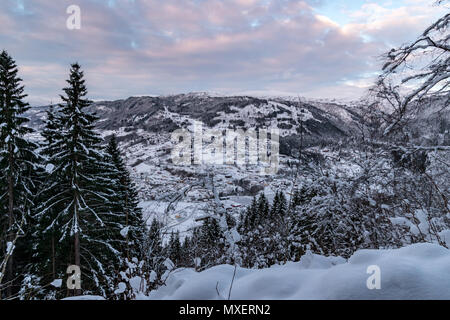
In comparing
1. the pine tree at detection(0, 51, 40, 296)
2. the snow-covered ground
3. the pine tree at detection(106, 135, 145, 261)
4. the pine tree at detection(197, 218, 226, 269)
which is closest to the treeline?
the pine tree at detection(0, 51, 40, 296)

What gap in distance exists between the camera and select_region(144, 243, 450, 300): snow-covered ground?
55.7 inches

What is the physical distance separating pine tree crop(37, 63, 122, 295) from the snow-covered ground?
10798mm

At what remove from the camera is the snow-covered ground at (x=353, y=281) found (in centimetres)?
141

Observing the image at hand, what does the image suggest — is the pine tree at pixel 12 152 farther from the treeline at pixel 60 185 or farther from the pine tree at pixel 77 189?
the pine tree at pixel 77 189

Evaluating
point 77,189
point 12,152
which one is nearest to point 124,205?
point 77,189

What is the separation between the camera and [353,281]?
5.00 ft

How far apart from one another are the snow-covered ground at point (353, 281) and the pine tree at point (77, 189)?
10.8 meters

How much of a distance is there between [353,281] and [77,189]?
12.8m

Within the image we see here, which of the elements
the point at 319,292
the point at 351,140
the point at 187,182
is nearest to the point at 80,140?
the point at 187,182
